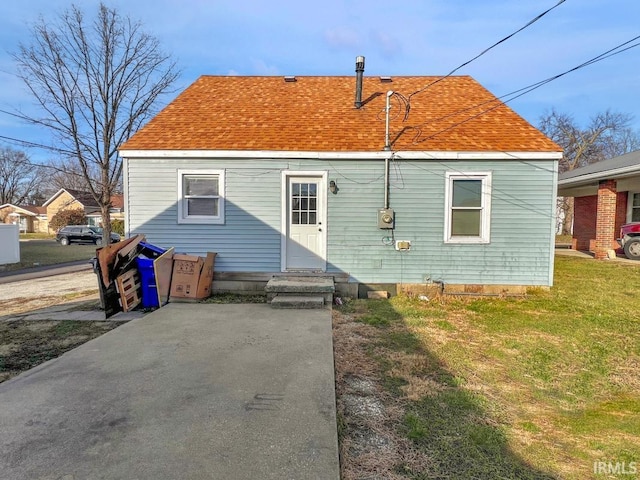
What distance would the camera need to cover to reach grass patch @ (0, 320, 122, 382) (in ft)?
13.1

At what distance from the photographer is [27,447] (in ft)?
7.52

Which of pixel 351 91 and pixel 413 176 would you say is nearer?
pixel 413 176

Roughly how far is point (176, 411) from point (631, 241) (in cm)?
1600

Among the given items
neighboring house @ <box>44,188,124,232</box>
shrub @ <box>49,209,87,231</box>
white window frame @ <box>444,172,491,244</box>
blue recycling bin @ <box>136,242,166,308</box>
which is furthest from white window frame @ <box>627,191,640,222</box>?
shrub @ <box>49,209,87,231</box>

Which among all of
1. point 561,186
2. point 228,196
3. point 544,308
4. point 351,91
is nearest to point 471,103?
point 351,91

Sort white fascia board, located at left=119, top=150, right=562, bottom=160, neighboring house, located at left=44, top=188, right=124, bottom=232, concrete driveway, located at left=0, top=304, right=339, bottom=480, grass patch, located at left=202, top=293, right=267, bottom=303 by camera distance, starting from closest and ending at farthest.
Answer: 1. concrete driveway, located at left=0, top=304, right=339, bottom=480
2. grass patch, located at left=202, top=293, right=267, bottom=303
3. white fascia board, located at left=119, top=150, right=562, bottom=160
4. neighboring house, located at left=44, top=188, right=124, bottom=232

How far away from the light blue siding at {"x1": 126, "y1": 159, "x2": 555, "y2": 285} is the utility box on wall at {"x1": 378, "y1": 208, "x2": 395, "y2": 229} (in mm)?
134

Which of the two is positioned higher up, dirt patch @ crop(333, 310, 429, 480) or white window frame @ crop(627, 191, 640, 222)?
white window frame @ crop(627, 191, 640, 222)

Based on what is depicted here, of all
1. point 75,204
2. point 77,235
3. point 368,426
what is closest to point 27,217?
point 75,204

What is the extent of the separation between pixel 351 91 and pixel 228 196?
480 centimetres

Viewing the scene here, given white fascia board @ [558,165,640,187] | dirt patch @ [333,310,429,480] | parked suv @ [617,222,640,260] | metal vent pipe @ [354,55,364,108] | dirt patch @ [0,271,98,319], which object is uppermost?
metal vent pipe @ [354,55,364,108]

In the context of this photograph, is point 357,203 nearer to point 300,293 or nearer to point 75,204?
point 300,293

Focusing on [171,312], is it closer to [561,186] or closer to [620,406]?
[620,406]

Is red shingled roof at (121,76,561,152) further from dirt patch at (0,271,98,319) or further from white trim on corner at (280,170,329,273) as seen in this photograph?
dirt patch at (0,271,98,319)
